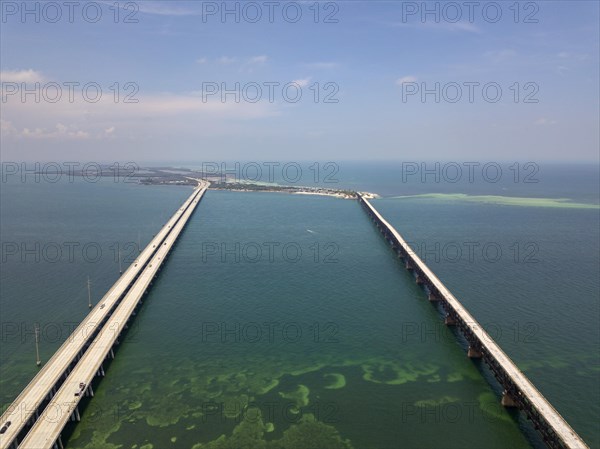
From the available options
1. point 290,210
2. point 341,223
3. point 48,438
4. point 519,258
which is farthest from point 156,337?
point 290,210

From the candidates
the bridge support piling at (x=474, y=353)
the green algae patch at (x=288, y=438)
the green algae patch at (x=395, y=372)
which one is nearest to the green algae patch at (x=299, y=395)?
the green algae patch at (x=288, y=438)

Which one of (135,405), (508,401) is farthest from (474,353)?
(135,405)

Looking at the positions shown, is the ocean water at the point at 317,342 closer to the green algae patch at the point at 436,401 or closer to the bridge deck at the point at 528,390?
the green algae patch at the point at 436,401

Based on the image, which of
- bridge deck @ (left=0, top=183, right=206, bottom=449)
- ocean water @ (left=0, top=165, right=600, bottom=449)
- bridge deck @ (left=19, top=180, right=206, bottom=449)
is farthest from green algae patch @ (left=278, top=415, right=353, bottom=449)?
bridge deck @ (left=0, top=183, right=206, bottom=449)

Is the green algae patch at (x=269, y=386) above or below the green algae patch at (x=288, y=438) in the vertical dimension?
above

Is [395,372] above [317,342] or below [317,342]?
below

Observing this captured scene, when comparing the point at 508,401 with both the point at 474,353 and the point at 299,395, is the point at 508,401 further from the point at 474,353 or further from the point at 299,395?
the point at 299,395
